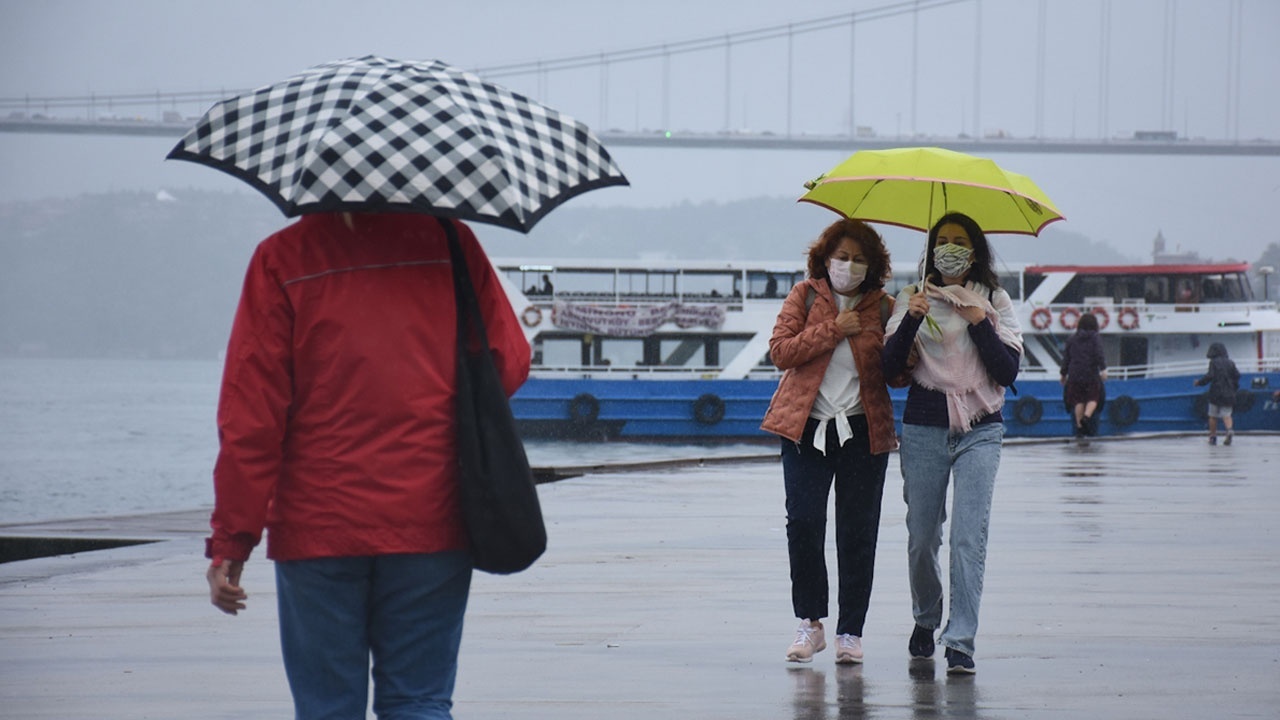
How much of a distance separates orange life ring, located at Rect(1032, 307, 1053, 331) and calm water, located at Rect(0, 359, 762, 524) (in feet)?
17.5

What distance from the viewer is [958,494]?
4.63m

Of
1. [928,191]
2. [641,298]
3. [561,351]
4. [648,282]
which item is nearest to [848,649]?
[928,191]

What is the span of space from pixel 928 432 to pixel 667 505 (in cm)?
546

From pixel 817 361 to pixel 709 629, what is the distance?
3.52 ft

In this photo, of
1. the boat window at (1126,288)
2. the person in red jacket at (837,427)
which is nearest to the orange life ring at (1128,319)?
the boat window at (1126,288)

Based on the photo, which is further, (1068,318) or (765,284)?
(765,284)

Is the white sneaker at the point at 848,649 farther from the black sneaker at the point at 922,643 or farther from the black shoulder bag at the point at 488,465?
the black shoulder bag at the point at 488,465

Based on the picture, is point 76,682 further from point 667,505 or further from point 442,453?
point 667,505

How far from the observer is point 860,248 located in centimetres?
473

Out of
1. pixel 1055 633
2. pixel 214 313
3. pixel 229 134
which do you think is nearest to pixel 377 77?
pixel 229 134

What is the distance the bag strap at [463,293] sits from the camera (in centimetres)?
282

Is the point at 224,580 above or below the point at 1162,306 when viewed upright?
below

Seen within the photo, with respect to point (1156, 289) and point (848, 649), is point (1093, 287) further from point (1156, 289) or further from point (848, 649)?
point (848, 649)

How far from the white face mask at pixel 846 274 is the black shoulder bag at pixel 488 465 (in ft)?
6.87
